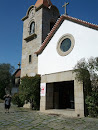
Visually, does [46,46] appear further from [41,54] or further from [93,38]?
[93,38]

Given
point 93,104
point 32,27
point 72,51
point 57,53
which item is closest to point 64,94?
point 57,53

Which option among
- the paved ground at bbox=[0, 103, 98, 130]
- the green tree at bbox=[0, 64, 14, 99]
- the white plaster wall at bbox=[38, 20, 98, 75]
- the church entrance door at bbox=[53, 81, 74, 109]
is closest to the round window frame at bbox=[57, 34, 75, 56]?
the white plaster wall at bbox=[38, 20, 98, 75]

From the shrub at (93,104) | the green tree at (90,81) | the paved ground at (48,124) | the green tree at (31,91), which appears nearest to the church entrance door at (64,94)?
the green tree at (31,91)

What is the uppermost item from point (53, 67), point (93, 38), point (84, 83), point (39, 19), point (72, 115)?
point (39, 19)

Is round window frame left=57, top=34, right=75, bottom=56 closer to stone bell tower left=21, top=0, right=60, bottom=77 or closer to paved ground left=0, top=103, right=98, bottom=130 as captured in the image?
stone bell tower left=21, top=0, right=60, bottom=77

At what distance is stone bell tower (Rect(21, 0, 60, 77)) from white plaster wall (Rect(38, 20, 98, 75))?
1.99 m

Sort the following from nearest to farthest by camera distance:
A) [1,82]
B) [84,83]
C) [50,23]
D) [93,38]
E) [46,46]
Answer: [84,83] → [93,38] → [46,46] → [50,23] → [1,82]

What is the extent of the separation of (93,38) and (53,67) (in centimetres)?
470

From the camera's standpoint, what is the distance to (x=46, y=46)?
15.3 meters

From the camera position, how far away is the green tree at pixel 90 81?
9.45 meters

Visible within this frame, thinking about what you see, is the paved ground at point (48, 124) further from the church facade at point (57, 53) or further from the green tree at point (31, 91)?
the green tree at point (31, 91)

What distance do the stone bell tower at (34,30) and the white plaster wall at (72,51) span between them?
1.99 metres

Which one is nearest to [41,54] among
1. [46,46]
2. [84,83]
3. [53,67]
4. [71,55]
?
[46,46]

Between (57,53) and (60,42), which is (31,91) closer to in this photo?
(57,53)
